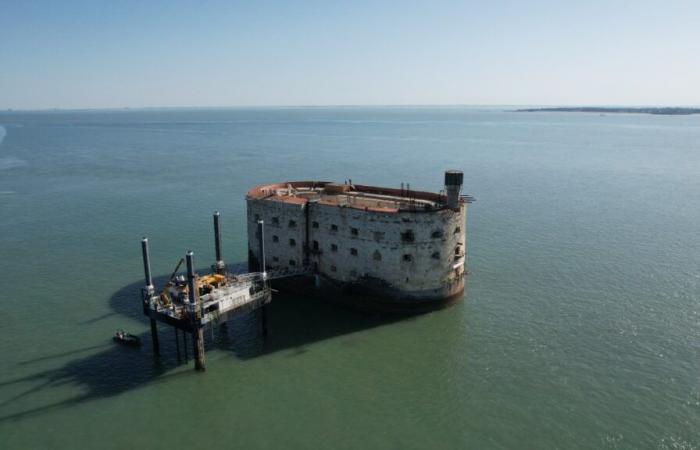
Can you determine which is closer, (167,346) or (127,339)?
(127,339)

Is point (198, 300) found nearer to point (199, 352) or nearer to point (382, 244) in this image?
point (199, 352)

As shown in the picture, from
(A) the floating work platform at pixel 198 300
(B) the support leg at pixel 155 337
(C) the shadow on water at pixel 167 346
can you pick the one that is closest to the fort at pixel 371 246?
(C) the shadow on water at pixel 167 346

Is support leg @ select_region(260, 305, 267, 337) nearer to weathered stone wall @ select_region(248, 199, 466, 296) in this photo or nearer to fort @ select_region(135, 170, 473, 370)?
fort @ select_region(135, 170, 473, 370)

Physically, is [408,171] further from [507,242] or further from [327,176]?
[507,242]

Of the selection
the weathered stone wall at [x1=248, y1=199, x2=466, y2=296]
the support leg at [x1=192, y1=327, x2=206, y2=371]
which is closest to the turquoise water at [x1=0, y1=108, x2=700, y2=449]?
the support leg at [x1=192, y1=327, x2=206, y2=371]

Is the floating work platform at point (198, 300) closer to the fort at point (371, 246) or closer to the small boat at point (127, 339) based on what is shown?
the small boat at point (127, 339)

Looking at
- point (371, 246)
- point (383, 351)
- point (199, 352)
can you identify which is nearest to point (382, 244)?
point (371, 246)
